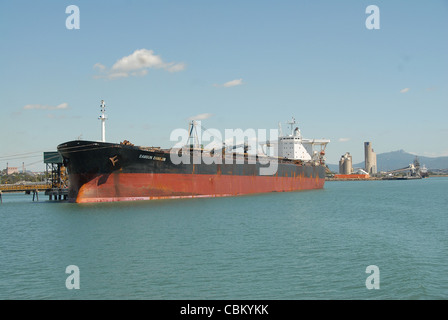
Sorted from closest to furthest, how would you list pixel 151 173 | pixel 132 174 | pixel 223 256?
1. pixel 223 256
2. pixel 132 174
3. pixel 151 173

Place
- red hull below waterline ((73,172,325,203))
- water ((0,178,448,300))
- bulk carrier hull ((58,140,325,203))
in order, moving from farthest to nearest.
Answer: red hull below waterline ((73,172,325,203)) < bulk carrier hull ((58,140,325,203)) < water ((0,178,448,300))

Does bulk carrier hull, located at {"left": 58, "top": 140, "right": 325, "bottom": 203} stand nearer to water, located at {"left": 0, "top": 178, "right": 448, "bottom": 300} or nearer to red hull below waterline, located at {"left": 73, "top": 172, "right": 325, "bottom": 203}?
red hull below waterline, located at {"left": 73, "top": 172, "right": 325, "bottom": 203}

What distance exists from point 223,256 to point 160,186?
1813 centimetres

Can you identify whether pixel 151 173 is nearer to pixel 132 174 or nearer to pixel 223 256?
pixel 132 174

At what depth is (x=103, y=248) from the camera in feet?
45.6

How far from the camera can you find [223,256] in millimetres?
12664

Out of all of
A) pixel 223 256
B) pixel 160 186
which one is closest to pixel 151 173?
pixel 160 186

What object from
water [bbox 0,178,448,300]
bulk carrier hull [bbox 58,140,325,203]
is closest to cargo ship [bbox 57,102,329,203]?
bulk carrier hull [bbox 58,140,325,203]

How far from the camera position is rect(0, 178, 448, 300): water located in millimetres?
9539

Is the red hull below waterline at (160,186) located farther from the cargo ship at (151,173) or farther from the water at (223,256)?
the water at (223,256)

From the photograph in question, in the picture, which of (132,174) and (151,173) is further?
(151,173)

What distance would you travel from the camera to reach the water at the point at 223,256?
9.54m

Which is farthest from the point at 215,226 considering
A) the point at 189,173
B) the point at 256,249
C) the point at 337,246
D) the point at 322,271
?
the point at 189,173

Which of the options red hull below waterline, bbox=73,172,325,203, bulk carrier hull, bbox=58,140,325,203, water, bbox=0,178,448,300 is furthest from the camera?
red hull below waterline, bbox=73,172,325,203
